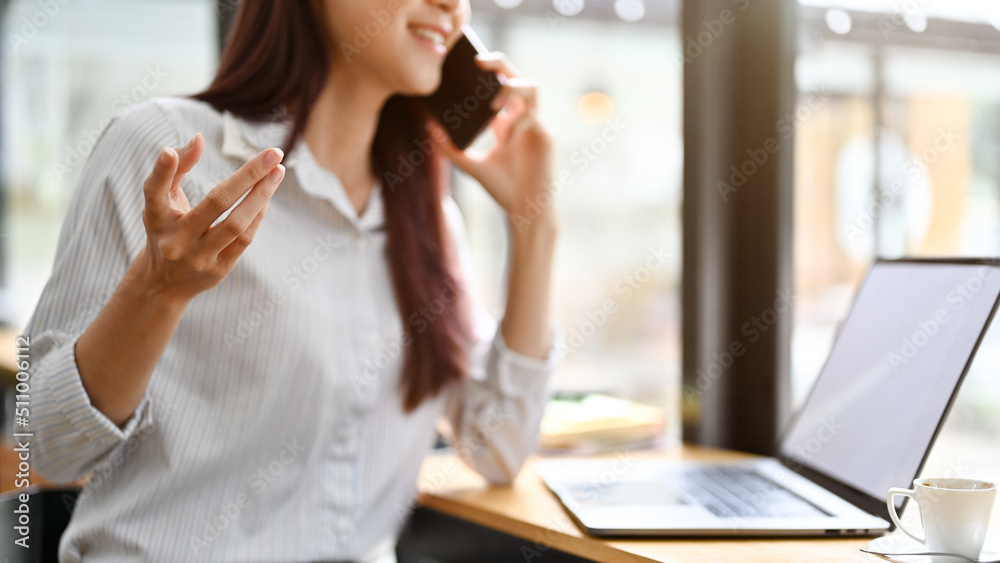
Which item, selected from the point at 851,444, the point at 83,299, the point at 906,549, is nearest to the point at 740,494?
the point at 851,444

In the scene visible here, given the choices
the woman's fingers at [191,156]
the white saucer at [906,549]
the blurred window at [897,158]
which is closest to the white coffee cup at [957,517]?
the white saucer at [906,549]

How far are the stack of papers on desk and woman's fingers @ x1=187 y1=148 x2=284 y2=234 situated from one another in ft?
2.77

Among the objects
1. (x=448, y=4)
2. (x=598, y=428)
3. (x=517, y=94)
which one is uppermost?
(x=448, y=4)

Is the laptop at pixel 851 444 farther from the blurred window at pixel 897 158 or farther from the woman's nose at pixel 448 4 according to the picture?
the woman's nose at pixel 448 4

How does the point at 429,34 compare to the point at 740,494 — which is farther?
the point at 429,34

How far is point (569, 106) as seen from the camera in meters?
3.38

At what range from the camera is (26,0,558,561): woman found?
92 centimetres

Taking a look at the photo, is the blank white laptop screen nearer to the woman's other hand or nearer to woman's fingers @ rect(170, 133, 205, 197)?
the woman's other hand

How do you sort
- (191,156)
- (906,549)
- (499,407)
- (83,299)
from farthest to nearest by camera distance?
(499,407)
(83,299)
(906,549)
(191,156)

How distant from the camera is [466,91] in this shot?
4.43 ft

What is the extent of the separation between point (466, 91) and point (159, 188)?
0.74 m

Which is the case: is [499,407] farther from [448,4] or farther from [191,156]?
[191,156]

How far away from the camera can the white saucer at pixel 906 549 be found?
0.78 meters

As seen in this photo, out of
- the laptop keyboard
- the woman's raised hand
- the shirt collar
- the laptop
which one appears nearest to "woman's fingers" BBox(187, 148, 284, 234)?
the woman's raised hand
